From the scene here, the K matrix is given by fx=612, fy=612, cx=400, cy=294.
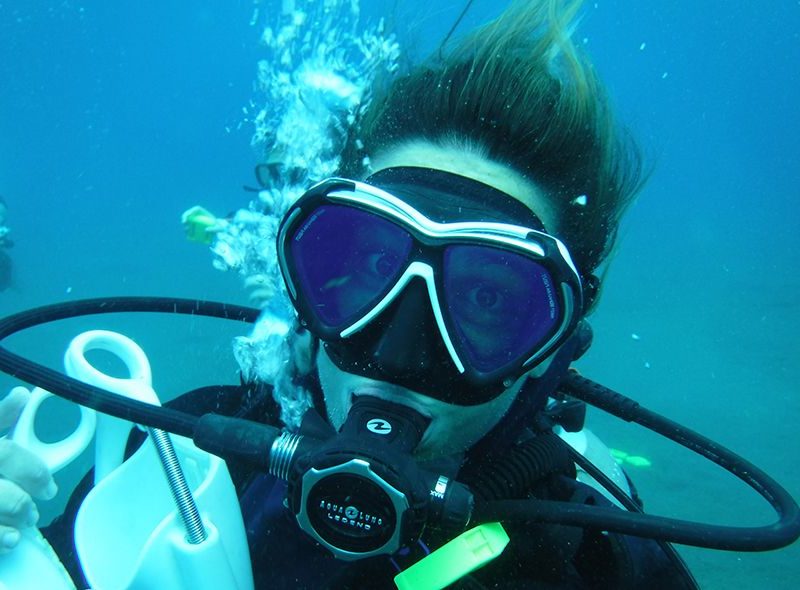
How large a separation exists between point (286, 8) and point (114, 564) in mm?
4558

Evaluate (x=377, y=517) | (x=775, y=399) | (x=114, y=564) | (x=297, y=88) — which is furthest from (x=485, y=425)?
(x=775, y=399)

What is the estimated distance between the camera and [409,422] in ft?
5.05

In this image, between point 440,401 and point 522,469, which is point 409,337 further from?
point 522,469

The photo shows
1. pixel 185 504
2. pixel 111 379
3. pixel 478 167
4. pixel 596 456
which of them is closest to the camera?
→ pixel 185 504

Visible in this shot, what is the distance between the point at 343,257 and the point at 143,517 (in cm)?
88

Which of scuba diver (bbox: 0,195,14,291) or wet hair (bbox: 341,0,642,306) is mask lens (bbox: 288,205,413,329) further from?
scuba diver (bbox: 0,195,14,291)

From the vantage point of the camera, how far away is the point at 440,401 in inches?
64.2

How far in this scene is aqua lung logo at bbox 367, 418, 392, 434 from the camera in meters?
1.48

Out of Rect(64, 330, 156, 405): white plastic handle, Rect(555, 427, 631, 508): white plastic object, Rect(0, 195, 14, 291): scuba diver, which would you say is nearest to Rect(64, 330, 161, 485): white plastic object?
Rect(64, 330, 156, 405): white plastic handle

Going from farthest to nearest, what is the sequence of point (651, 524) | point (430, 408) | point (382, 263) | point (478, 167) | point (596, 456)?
point (596, 456)
point (478, 167)
point (382, 263)
point (430, 408)
point (651, 524)

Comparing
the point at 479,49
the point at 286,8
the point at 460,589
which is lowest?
the point at 460,589

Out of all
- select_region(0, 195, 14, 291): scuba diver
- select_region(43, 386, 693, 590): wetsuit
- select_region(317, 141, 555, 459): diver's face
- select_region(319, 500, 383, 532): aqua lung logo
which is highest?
select_region(0, 195, 14, 291): scuba diver

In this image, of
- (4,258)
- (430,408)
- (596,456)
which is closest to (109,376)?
(430,408)

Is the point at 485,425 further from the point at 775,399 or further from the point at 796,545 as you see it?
the point at 775,399
